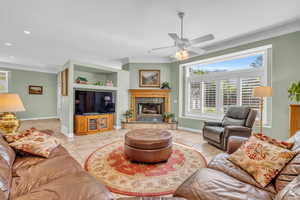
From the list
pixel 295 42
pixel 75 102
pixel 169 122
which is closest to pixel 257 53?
pixel 295 42

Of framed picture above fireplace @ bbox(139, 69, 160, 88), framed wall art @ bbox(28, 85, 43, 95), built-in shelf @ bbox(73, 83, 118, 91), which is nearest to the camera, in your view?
built-in shelf @ bbox(73, 83, 118, 91)

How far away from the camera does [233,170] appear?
145cm

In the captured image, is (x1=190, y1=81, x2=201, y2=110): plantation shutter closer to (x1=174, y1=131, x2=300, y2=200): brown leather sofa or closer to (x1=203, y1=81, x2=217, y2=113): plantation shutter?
(x1=203, y1=81, x2=217, y2=113): plantation shutter

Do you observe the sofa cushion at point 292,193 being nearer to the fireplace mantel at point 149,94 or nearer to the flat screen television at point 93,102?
the fireplace mantel at point 149,94

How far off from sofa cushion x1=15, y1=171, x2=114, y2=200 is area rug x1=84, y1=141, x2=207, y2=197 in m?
0.79

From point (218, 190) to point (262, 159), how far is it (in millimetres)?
646

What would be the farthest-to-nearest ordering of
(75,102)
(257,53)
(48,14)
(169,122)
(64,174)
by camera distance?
1. (169,122)
2. (75,102)
3. (257,53)
4. (48,14)
5. (64,174)

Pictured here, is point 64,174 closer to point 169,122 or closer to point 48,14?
point 48,14

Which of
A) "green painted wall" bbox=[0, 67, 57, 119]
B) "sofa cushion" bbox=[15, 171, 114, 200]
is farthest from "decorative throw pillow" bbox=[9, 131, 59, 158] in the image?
"green painted wall" bbox=[0, 67, 57, 119]

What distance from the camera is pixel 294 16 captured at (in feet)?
9.23

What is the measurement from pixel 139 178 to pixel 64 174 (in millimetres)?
1059

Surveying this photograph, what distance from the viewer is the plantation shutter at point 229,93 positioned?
4234 mm

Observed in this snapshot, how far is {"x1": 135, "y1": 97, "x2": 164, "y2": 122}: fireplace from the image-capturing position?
5.62 meters

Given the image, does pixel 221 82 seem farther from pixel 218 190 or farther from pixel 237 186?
pixel 218 190
